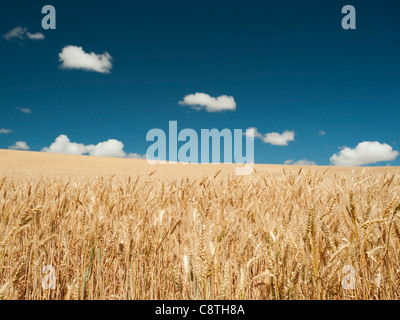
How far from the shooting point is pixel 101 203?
9.61 ft

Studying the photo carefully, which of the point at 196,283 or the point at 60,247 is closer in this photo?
the point at 196,283

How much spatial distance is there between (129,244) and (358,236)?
1280 millimetres

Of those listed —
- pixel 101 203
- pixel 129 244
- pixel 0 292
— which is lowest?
pixel 0 292

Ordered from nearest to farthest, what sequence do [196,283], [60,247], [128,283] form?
1. [196,283]
2. [128,283]
3. [60,247]

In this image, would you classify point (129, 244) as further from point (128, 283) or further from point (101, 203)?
point (101, 203)
